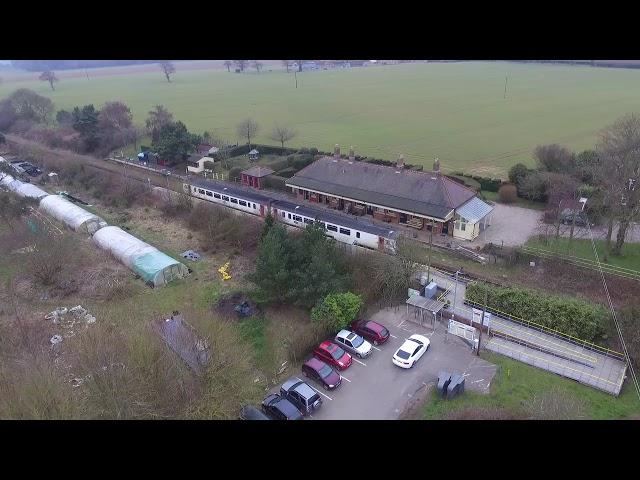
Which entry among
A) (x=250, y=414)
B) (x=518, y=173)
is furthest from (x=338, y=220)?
(x=518, y=173)

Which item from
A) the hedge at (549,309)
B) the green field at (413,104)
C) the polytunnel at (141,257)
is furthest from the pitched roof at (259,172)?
the hedge at (549,309)

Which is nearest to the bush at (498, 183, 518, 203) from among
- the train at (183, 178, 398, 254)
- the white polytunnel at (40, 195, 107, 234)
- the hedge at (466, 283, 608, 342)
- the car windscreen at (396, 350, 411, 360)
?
the train at (183, 178, 398, 254)

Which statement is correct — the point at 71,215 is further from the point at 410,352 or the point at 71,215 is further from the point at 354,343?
the point at 410,352

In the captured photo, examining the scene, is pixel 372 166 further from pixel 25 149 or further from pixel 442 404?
pixel 25 149

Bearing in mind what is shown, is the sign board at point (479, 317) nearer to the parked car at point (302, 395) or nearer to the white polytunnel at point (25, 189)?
the parked car at point (302, 395)

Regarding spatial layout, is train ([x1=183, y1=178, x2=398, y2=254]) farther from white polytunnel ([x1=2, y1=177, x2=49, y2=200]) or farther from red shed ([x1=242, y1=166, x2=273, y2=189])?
white polytunnel ([x1=2, y1=177, x2=49, y2=200])

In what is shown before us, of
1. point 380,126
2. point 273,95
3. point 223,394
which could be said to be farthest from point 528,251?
point 273,95
